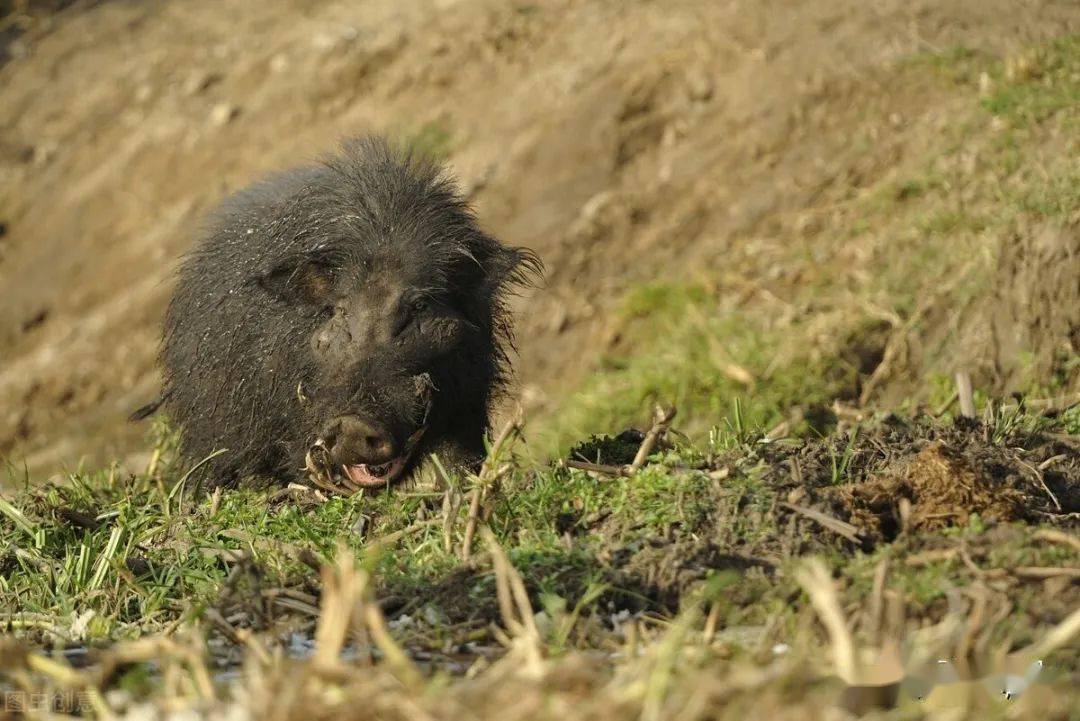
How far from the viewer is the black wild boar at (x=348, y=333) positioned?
18.8 feet

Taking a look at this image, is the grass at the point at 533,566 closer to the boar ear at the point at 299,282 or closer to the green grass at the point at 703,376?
the boar ear at the point at 299,282

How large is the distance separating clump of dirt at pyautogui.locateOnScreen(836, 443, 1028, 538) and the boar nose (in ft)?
6.38

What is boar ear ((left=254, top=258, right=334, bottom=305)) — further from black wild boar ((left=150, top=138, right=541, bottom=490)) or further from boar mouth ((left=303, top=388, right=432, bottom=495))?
boar mouth ((left=303, top=388, right=432, bottom=495))

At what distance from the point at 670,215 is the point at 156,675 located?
809 cm

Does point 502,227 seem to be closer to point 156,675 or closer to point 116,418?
point 116,418

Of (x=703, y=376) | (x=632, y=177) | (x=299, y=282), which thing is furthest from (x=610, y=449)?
(x=632, y=177)

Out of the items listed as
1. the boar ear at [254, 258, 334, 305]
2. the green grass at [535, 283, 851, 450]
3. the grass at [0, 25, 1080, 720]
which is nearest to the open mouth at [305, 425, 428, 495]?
the grass at [0, 25, 1080, 720]

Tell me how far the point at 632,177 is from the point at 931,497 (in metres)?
7.40

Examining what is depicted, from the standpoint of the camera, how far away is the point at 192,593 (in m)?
4.42

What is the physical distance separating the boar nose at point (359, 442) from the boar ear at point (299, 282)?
2.21 feet

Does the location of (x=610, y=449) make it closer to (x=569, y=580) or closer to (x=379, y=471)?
(x=379, y=471)

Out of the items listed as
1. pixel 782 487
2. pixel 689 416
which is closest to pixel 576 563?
pixel 782 487

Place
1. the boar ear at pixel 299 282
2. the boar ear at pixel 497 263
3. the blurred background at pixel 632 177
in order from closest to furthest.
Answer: the boar ear at pixel 299 282 < the boar ear at pixel 497 263 < the blurred background at pixel 632 177

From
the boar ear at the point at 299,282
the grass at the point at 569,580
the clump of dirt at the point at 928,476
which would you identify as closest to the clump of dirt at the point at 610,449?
the grass at the point at 569,580
